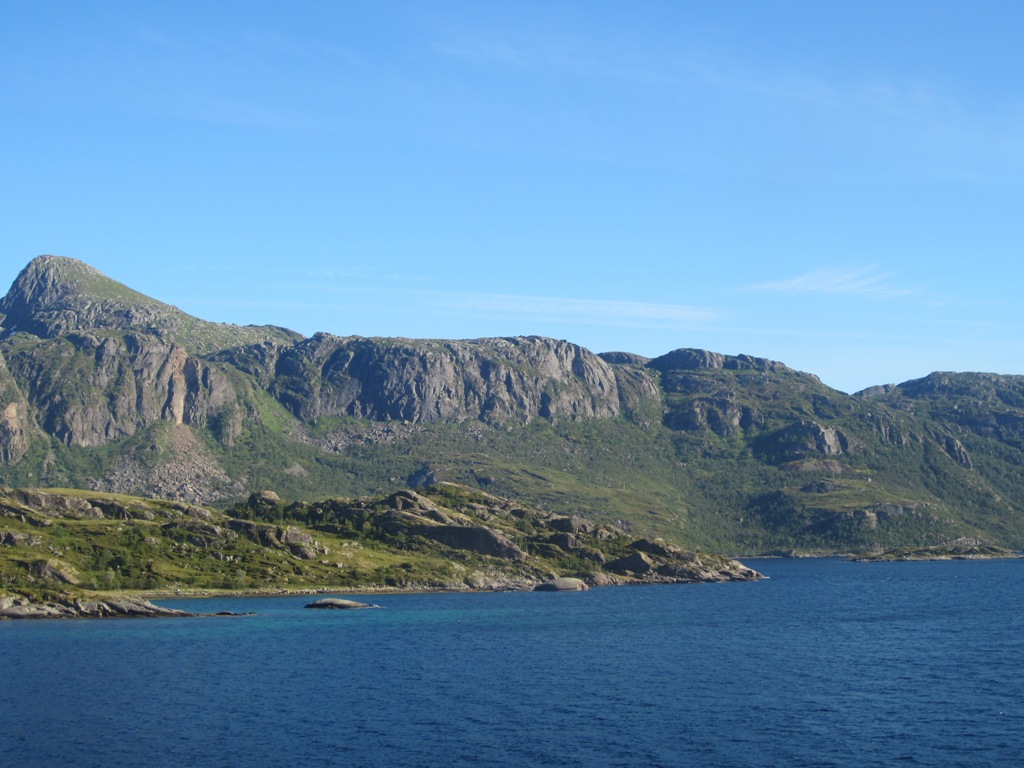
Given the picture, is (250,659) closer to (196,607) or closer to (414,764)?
(414,764)

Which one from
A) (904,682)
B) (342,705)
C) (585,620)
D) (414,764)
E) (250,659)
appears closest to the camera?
(414,764)

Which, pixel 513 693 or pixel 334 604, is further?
pixel 334 604

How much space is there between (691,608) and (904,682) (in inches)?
3597

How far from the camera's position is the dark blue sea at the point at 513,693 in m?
77.5

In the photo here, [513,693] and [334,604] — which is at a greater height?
[513,693]

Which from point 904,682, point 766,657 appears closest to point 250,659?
point 766,657

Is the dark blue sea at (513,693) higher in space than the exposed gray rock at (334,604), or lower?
higher

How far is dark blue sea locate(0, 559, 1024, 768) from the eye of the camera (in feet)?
254

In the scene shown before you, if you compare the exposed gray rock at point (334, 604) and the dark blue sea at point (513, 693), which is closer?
the dark blue sea at point (513, 693)

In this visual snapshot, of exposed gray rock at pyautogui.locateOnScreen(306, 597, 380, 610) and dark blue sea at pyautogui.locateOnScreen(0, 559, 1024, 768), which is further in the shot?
exposed gray rock at pyautogui.locateOnScreen(306, 597, 380, 610)

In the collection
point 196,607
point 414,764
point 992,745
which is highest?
point 992,745

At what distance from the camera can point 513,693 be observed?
335ft

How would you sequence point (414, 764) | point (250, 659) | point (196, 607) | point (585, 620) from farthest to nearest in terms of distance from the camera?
point (196, 607)
point (585, 620)
point (250, 659)
point (414, 764)

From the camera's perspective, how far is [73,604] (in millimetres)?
180750
